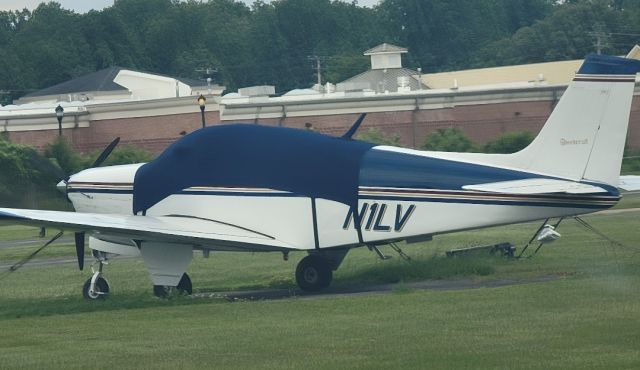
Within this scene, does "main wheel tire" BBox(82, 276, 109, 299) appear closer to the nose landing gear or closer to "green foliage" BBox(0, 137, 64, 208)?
the nose landing gear

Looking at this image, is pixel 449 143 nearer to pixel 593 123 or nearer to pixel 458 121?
pixel 458 121

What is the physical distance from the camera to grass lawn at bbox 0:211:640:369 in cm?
1506

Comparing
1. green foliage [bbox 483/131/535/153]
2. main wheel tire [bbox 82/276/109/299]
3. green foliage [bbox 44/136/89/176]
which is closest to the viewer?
main wheel tire [bbox 82/276/109/299]

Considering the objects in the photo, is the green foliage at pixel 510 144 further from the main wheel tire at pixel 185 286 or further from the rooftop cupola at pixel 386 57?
the rooftop cupola at pixel 386 57

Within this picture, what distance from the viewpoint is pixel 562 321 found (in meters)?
16.8

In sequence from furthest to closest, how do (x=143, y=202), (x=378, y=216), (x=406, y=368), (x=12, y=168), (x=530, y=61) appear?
(x=530, y=61) < (x=12, y=168) < (x=143, y=202) < (x=378, y=216) < (x=406, y=368)

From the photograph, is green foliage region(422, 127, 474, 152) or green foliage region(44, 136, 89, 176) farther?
green foliage region(422, 127, 474, 152)

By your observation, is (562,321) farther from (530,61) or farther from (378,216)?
(530,61)

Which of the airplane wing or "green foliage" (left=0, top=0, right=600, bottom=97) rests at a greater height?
"green foliage" (left=0, top=0, right=600, bottom=97)

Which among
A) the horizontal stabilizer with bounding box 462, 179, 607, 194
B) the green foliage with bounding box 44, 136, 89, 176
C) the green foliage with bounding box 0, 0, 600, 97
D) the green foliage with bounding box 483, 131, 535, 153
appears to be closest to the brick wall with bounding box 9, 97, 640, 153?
the green foliage with bounding box 483, 131, 535, 153

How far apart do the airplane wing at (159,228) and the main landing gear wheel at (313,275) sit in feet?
1.80

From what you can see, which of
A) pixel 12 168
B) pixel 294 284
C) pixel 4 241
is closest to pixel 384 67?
pixel 12 168

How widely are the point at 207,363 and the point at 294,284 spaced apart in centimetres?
941

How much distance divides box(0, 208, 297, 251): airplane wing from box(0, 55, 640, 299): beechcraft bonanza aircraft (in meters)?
0.03
